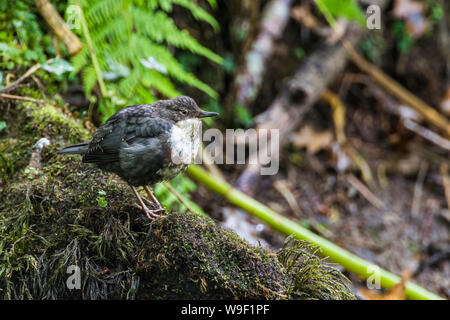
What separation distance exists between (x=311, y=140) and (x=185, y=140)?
3233 millimetres

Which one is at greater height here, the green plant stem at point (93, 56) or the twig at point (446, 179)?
the green plant stem at point (93, 56)

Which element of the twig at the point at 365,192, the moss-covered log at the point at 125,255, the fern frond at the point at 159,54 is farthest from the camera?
the twig at the point at 365,192

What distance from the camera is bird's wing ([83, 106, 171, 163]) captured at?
2.85 metres

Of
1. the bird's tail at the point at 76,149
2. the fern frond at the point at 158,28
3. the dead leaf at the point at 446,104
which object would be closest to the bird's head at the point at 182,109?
the bird's tail at the point at 76,149

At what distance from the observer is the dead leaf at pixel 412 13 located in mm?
6109

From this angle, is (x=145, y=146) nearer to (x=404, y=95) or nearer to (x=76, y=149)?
(x=76, y=149)

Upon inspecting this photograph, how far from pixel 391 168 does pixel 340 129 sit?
86cm

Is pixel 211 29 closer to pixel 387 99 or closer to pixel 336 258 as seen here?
pixel 387 99

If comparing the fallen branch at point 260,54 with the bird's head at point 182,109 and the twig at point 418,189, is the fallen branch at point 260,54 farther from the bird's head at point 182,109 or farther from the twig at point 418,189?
the twig at point 418,189

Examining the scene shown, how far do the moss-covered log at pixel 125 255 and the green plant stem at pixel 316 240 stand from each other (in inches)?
34.2

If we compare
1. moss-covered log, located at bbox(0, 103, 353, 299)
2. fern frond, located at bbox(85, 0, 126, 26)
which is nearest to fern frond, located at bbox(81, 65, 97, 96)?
fern frond, located at bbox(85, 0, 126, 26)

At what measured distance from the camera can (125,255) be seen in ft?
8.39

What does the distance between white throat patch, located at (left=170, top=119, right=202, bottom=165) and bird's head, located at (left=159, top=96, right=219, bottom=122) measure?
42 mm

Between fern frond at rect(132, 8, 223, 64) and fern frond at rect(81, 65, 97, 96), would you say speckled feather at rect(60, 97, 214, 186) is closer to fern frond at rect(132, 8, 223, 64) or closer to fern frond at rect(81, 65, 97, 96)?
fern frond at rect(81, 65, 97, 96)
